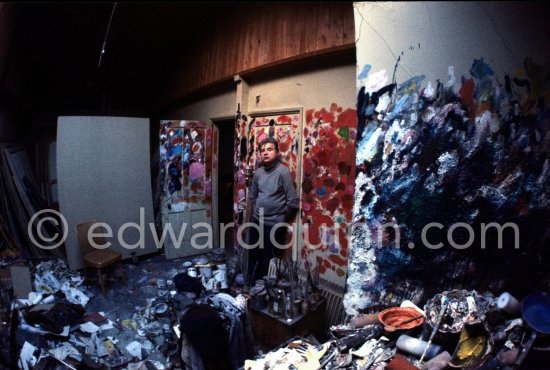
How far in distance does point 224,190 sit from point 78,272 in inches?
124

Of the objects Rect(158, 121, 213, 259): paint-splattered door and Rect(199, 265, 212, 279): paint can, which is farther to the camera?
Rect(158, 121, 213, 259): paint-splattered door

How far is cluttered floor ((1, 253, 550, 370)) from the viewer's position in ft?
6.91

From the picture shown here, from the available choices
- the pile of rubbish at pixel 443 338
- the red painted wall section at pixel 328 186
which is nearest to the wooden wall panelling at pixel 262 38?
the red painted wall section at pixel 328 186

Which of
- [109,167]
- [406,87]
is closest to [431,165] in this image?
[406,87]

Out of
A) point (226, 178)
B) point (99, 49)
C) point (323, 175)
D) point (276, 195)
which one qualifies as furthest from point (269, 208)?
point (99, 49)

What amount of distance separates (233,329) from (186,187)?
10.0ft

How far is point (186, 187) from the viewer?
554 cm

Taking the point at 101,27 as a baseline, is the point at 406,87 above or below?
below

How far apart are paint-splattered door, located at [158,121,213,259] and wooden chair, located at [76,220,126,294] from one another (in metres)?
0.98

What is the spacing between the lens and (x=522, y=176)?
2.37m

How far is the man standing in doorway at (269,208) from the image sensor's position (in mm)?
4023

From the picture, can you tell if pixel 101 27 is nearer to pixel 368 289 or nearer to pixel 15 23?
pixel 15 23

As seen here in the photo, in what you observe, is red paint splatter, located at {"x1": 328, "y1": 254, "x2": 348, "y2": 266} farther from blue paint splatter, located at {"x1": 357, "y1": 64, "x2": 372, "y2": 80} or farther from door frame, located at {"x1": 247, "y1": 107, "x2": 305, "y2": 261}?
blue paint splatter, located at {"x1": 357, "y1": 64, "x2": 372, "y2": 80}

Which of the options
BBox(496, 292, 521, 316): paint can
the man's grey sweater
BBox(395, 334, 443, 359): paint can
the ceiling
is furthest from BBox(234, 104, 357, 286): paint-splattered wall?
the ceiling
